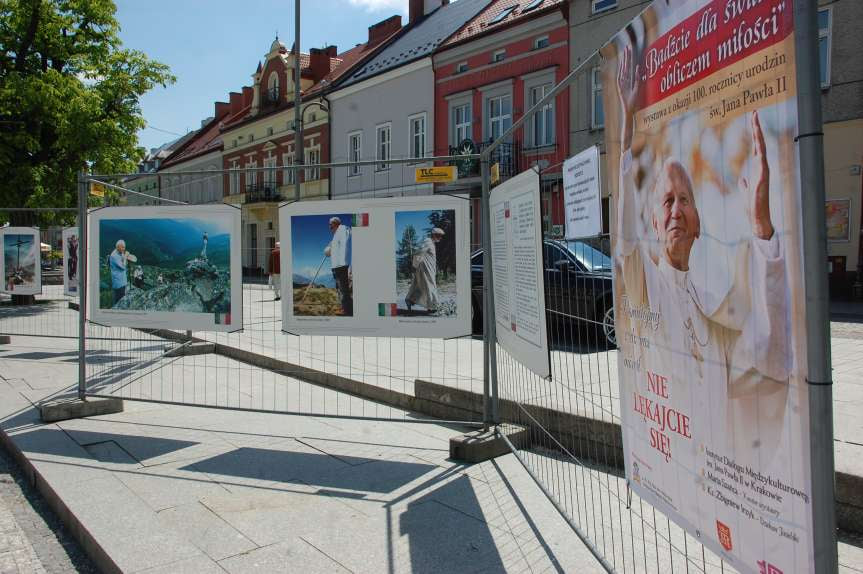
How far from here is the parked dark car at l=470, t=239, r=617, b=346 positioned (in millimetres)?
3176

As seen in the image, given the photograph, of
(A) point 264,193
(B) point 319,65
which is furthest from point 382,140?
(B) point 319,65

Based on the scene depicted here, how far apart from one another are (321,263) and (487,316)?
138 centimetres

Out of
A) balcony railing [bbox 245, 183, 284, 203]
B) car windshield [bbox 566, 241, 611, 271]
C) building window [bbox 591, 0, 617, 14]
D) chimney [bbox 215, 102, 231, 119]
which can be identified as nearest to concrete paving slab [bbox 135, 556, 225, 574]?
car windshield [bbox 566, 241, 611, 271]

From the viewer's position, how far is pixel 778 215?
1.40 meters

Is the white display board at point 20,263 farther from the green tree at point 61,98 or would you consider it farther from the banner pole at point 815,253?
the banner pole at point 815,253

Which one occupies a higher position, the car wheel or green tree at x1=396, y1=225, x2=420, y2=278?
green tree at x1=396, y1=225, x2=420, y2=278

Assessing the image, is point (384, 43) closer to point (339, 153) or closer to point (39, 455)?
point (339, 153)

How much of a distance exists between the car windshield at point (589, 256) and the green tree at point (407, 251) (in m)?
1.78

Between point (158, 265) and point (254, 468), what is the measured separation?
224 cm

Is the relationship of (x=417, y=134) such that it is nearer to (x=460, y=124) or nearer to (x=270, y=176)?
(x=460, y=124)

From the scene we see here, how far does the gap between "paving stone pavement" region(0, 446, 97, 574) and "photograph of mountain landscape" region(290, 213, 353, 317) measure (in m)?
2.16

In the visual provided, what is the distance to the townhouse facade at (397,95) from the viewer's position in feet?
92.4

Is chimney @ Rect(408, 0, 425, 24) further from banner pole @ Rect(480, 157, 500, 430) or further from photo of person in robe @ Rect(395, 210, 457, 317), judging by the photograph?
banner pole @ Rect(480, 157, 500, 430)

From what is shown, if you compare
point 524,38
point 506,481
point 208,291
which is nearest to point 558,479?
point 506,481
